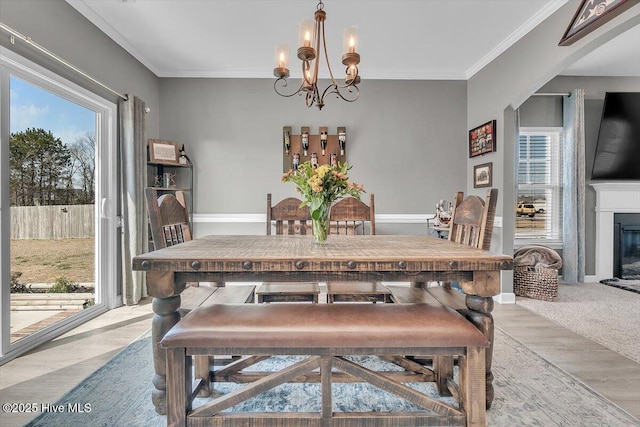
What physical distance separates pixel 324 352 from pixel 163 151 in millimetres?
3225

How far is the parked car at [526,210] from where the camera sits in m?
4.28

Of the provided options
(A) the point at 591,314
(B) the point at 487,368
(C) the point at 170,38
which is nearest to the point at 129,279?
(C) the point at 170,38

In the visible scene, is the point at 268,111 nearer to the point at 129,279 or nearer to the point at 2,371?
the point at 129,279

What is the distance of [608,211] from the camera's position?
163 inches

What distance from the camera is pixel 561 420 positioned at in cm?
149

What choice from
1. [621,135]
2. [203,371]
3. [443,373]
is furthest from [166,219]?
[621,135]

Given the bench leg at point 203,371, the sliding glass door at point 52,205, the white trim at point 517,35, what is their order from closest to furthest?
the bench leg at point 203,371 → the sliding glass door at point 52,205 → the white trim at point 517,35

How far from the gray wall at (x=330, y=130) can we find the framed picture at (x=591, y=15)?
5.39 feet

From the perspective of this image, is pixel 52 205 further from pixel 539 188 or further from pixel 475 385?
pixel 539 188

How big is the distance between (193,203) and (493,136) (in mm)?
3600

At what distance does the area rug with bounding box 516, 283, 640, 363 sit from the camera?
7.91 feet

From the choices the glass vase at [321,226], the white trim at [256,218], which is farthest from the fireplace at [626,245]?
the glass vase at [321,226]

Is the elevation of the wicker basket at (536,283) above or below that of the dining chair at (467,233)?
below

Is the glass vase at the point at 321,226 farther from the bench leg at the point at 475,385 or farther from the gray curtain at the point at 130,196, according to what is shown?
the gray curtain at the point at 130,196
